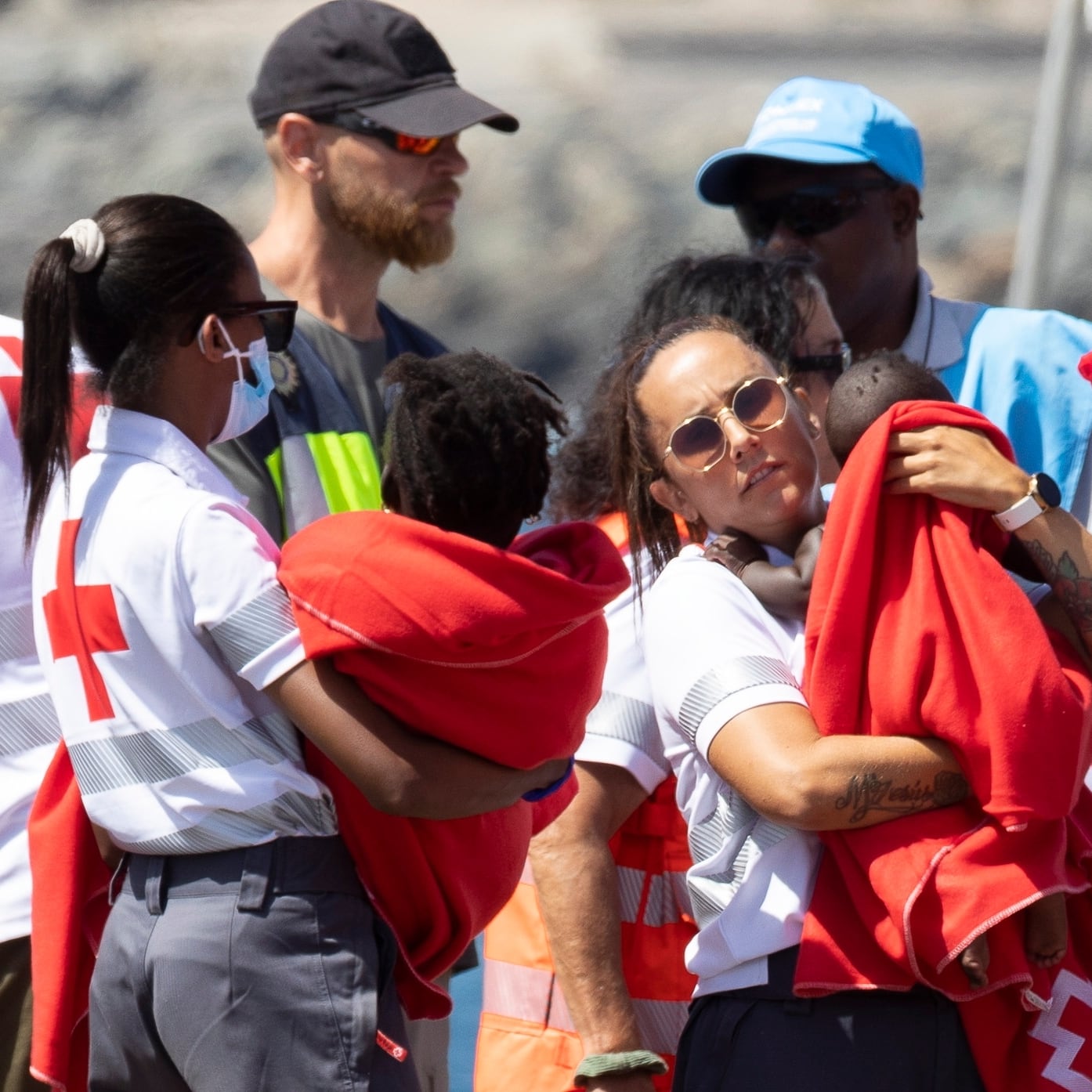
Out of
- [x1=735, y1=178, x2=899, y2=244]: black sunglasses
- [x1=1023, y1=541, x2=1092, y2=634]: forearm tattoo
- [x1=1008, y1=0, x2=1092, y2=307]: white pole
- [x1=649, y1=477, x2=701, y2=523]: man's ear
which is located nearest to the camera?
[x1=1023, y1=541, x2=1092, y2=634]: forearm tattoo

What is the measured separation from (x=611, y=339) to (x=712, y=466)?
0.67 meters

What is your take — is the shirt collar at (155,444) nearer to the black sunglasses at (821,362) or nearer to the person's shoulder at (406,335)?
the black sunglasses at (821,362)

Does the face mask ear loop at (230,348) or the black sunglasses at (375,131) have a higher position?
the face mask ear loop at (230,348)

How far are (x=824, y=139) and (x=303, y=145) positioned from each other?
3.58 ft

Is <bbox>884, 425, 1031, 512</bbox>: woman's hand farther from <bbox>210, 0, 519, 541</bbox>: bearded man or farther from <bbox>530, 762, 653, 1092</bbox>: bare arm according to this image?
<bbox>210, 0, 519, 541</bbox>: bearded man

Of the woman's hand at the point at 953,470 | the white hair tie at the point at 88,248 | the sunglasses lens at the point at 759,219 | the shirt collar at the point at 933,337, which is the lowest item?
the shirt collar at the point at 933,337

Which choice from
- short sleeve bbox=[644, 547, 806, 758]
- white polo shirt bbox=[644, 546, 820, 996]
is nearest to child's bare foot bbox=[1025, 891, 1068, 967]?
white polo shirt bbox=[644, 546, 820, 996]

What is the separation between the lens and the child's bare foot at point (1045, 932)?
1.91 metres

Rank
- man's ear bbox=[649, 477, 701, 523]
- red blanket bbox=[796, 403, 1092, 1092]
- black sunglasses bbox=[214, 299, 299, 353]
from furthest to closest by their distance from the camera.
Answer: man's ear bbox=[649, 477, 701, 523] < black sunglasses bbox=[214, 299, 299, 353] < red blanket bbox=[796, 403, 1092, 1092]

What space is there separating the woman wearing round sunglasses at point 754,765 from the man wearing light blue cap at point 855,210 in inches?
41.9

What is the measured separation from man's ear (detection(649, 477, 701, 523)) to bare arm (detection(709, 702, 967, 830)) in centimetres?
45

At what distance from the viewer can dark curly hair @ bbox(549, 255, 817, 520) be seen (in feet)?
8.80

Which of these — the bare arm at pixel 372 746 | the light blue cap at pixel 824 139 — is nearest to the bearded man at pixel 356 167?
the light blue cap at pixel 824 139

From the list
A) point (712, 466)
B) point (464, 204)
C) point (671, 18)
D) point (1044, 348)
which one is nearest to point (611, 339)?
point (712, 466)
